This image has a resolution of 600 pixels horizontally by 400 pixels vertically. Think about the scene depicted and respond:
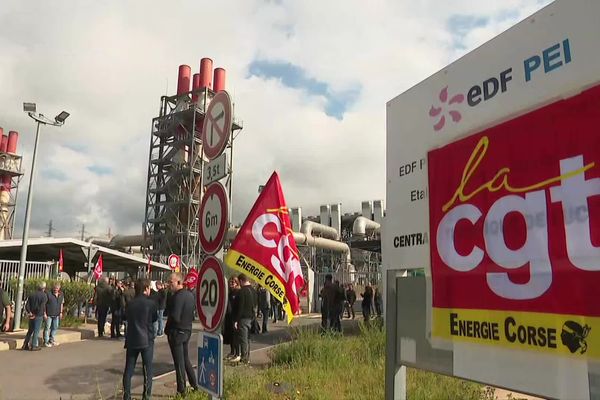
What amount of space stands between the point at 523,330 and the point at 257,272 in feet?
13.9

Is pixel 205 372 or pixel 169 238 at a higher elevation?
pixel 169 238

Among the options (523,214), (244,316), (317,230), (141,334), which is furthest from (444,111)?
(317,230)

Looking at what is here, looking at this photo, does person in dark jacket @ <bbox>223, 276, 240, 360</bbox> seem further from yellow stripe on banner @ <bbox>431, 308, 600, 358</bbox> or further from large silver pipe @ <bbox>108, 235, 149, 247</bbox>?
large silver pipe @ <bbox>108, 235, 149, 247</bbox>

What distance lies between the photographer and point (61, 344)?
14102 mm

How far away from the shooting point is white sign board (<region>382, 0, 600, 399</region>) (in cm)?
214

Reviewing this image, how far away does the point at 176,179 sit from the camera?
4453 centimetres

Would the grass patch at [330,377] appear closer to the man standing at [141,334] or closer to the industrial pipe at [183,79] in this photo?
the man standing at [141,334]

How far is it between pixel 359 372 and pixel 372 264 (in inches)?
1658

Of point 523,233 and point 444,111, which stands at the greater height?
point 444,111

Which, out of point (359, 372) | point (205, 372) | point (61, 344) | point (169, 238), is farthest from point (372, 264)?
point (205, 372)

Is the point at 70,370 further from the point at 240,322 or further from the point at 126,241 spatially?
the point at 126,241

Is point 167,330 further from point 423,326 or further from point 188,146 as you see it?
point 188,146

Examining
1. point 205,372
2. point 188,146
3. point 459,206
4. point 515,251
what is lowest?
point 205,372

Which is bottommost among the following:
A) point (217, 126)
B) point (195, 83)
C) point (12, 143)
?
point (217, 126)
